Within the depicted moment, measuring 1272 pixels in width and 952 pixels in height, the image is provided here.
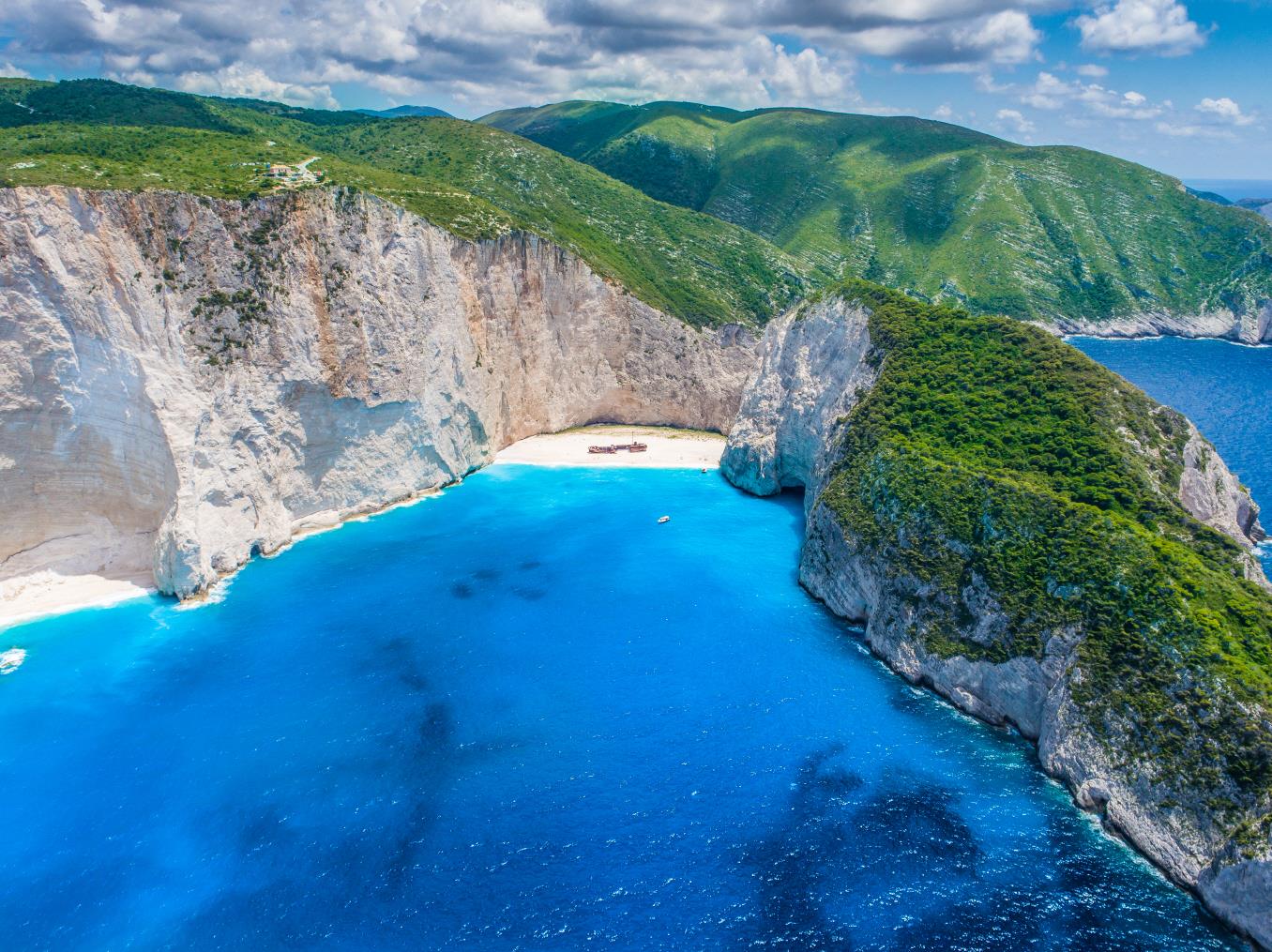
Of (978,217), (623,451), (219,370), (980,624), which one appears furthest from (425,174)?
(978,217)

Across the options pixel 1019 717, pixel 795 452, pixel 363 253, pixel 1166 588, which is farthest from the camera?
pixel 795 452

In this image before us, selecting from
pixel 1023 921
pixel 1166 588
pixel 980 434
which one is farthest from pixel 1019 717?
pixel 980 434

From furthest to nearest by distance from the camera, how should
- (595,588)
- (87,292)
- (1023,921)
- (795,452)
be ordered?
(795,452)
(595,588)
(87,292)
(1023,921)

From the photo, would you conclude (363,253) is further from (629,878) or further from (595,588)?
(629,878)

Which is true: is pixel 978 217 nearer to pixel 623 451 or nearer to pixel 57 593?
pixel 623 451

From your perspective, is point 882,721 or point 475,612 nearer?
point 882,721

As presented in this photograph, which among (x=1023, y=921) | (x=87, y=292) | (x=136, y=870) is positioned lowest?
(x=136, y=870)

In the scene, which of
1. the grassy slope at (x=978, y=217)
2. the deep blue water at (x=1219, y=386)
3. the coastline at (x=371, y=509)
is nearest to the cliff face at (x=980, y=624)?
the coastline at (x=371, y=509)

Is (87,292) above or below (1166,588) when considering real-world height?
above
